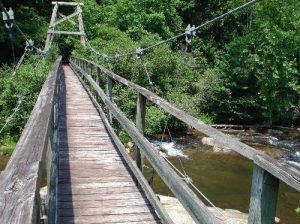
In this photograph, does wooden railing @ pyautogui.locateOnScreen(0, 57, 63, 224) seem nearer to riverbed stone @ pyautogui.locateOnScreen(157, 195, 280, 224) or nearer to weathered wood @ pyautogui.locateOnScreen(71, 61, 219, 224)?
weathered wood @ pyautogui.locateOnScreen(71, 61, 219, 224)

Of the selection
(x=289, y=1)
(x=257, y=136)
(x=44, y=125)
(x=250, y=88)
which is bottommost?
(x=257, y=136)

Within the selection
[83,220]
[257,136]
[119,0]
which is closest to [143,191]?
[83,220]

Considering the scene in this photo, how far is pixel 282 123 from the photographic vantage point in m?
21.6

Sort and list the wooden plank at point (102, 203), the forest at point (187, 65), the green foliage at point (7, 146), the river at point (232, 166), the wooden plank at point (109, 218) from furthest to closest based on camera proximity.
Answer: the forest at point (187, 65) < the green foliage at point (7, 146) < the river at point (232, 166) < the wooden plank at point (102, 203) < the wooden plank at point (109, 218)

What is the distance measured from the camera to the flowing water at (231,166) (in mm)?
10672

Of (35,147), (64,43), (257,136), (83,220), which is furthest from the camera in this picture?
(64,43)

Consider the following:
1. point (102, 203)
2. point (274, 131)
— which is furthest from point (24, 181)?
point (274, 131)

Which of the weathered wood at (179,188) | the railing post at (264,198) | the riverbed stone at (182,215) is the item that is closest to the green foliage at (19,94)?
the riverbed stone at (182,215)

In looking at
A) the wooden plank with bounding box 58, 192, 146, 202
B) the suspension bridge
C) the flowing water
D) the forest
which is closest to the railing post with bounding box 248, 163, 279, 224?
the suspension bridge

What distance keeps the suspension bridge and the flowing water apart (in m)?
2.63

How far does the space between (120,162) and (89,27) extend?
2244 cm

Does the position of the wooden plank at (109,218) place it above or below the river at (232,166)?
above

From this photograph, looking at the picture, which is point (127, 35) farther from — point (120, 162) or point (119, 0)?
point (120, 162)

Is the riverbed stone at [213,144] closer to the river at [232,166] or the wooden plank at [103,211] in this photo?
the river at [232,166]
